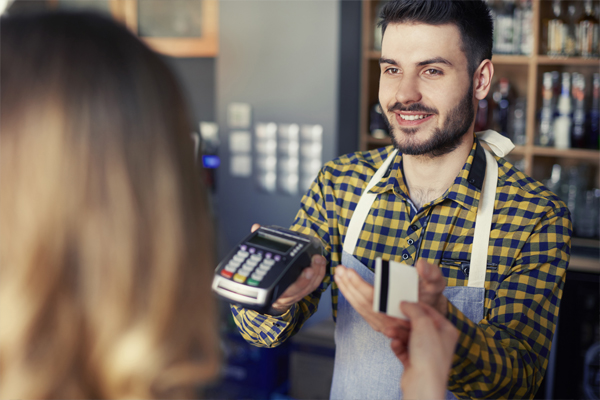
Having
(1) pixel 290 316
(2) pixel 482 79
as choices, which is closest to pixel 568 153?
(2) pixel 482 79

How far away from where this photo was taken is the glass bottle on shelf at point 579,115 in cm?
239

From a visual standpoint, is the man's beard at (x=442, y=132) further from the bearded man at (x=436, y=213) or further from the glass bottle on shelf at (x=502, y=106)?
the glass bottle on shelf at (x=502, y=106)

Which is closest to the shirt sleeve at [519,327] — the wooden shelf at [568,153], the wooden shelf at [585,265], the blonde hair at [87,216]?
the blonde hair at [87,216]

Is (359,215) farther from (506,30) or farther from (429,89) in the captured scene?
(506,30)

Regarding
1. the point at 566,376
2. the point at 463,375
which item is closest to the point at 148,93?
the point at 463,375

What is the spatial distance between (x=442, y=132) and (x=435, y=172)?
89 mm

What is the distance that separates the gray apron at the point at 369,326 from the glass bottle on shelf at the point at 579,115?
1384 mm

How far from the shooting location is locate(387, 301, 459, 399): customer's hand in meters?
0.64

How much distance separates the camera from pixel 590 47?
231 cm

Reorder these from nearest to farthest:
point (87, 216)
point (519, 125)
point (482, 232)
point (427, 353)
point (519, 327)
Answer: point (87, 216) → point (427, 353) → point (519, 327) → point (482, 232) → point (519, 125)

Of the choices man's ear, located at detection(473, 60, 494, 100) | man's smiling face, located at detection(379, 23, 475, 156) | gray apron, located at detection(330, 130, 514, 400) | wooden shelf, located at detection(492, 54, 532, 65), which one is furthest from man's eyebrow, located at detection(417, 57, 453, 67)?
wooden shelf, located at detection(492, 54, 532, 65)

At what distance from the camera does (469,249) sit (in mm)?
1116

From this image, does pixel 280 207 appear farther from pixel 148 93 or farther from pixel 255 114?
pixel 148 93

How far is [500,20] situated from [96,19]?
2299 millimetres
